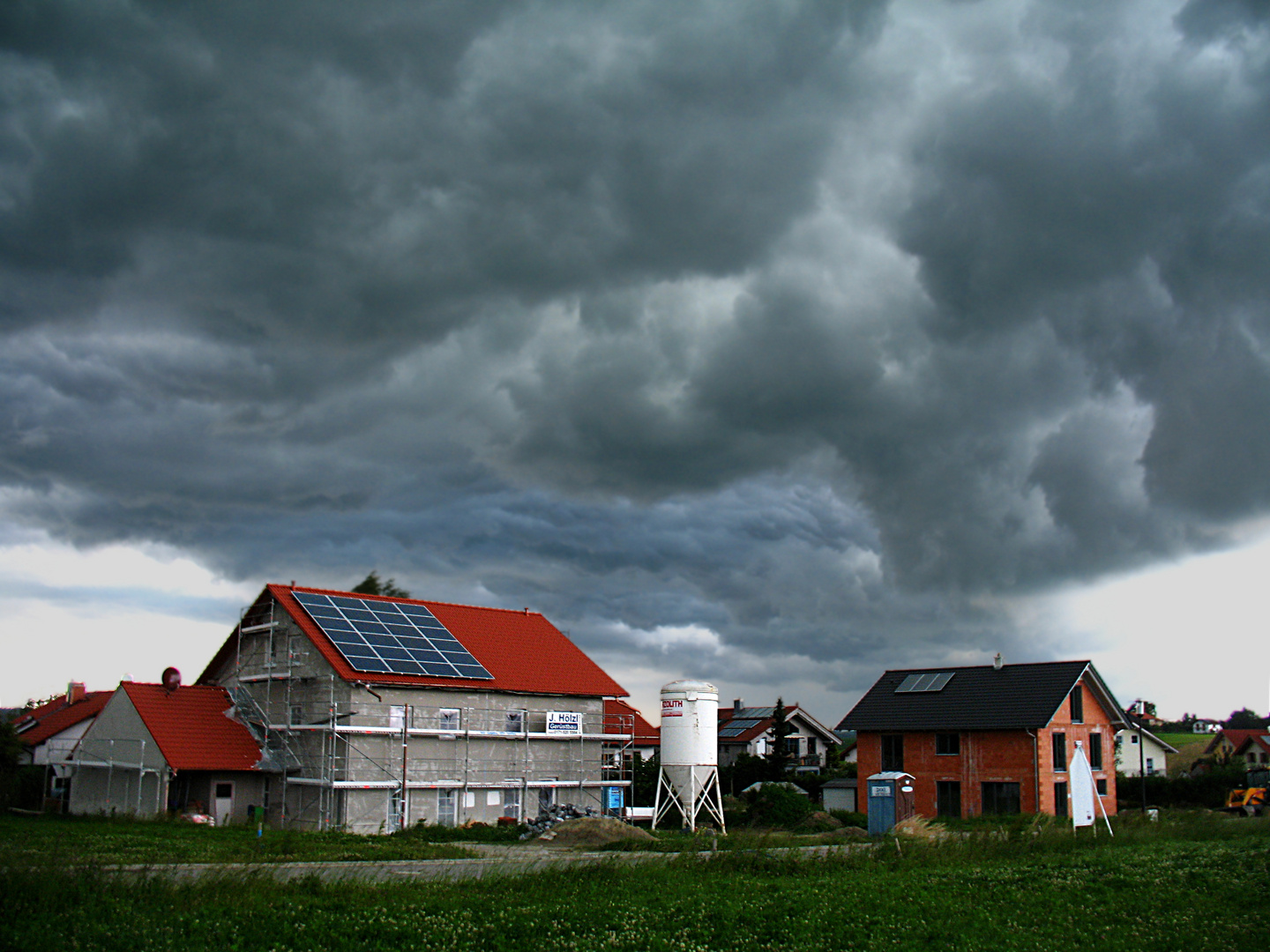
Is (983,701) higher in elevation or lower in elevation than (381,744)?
higher

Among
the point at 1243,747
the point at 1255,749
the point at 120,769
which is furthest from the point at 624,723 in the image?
the point at 1255,749

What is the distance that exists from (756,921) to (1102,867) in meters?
12.4

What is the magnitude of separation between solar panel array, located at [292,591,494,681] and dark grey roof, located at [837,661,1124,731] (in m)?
21.4

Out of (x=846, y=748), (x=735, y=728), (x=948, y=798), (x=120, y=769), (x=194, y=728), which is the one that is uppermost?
(x=194, y=728)

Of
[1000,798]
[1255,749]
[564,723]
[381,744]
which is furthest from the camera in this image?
[1255,749]

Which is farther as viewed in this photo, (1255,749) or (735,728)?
(1255,749)

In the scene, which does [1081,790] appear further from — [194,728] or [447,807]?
[194,728]

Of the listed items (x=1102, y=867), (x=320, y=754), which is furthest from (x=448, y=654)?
(x=1102, y=867)

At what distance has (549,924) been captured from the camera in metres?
15.6

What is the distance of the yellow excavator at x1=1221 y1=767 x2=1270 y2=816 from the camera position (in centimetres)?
5041

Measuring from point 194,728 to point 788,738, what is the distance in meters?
57.8

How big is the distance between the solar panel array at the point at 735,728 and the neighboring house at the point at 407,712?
42.9m

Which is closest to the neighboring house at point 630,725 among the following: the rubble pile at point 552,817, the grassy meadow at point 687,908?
the rubble pile at point 552,817

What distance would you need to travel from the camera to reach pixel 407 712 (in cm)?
4144
